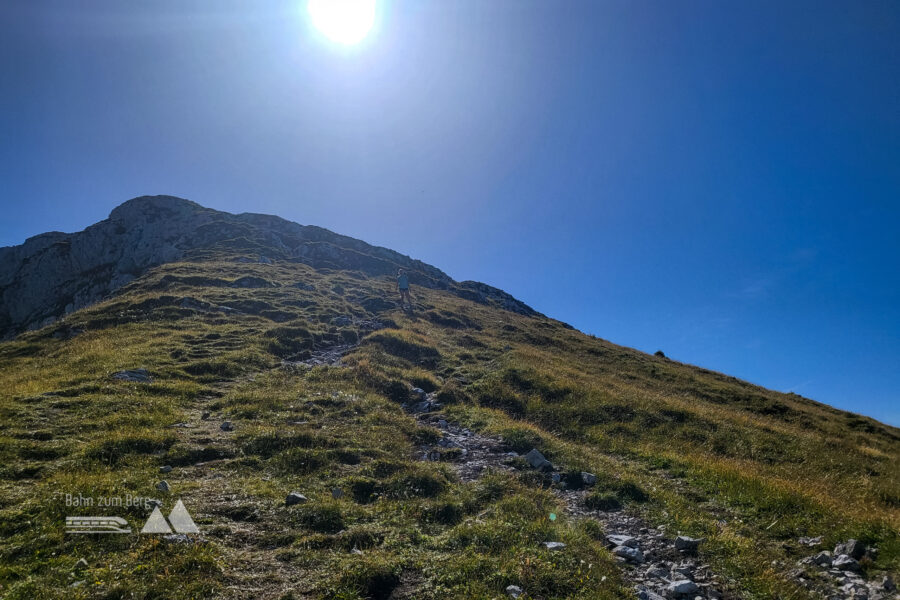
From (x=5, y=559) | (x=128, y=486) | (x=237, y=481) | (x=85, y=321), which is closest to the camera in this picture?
(x=5, y=559)

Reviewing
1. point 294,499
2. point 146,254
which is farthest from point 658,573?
point 146,254

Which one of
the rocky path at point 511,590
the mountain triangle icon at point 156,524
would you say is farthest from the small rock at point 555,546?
the mountain triangle icon at point 156,524

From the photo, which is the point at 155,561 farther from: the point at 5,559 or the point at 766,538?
the point at 766,538

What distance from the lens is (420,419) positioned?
19.9 m

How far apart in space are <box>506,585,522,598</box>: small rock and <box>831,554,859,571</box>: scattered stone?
6.46 metres

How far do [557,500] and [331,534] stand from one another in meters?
6.55

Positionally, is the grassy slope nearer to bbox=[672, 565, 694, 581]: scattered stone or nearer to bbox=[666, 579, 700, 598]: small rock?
bbox=[672, 565, 694, 581]: scattered stone

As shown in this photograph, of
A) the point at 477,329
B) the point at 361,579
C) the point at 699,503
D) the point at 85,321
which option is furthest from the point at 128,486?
the point at 477,329

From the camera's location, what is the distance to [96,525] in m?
8.34

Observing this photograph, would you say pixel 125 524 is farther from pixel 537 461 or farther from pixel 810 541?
pixel 810 541

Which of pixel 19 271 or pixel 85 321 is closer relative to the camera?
pixel 85 321

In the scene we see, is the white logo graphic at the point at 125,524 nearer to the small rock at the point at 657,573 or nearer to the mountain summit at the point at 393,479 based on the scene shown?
the mountain summit at the point at 393,479

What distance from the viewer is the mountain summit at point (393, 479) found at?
7.71 metres

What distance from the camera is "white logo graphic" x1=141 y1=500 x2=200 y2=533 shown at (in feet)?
27.7
